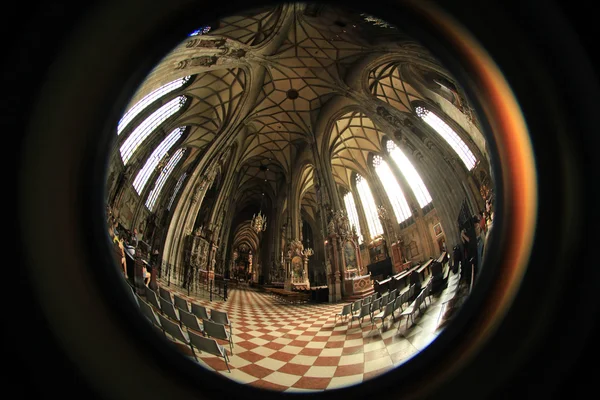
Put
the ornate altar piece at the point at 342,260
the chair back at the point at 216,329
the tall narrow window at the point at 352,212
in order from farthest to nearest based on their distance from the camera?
the tall narrow window at the point at 352,212, the ornate altar piece at the point at 342,260, the chair back at the point at 216,329

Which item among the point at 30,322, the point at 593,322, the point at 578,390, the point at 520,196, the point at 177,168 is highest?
the point at 177,168

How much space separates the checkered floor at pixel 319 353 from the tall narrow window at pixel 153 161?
7144 mm

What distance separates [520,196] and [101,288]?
71.4 inches

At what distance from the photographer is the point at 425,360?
0.83 m

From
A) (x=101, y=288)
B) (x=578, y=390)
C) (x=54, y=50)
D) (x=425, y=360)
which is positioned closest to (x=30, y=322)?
(x=101, y=288)

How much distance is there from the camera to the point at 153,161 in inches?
303

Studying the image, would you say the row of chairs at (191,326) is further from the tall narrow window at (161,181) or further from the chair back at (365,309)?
the tall narrow window at (161,181)

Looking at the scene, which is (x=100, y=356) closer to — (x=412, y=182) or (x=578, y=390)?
(x=578, y=390)

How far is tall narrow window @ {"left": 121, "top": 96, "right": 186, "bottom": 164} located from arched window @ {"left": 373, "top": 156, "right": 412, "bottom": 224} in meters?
11.0

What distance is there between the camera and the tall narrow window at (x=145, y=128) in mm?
6480

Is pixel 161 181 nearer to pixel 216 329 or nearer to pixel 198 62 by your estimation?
pixel 198 62

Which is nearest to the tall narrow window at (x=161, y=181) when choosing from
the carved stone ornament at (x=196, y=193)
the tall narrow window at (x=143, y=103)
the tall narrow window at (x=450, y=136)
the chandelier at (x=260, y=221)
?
the carved stone ornament at (x=196, y=193)

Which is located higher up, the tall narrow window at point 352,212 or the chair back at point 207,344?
the tall narrow window at point 352,212

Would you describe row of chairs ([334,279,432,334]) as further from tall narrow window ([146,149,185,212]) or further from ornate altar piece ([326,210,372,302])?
tall narrow window ([146,149,185,212])
